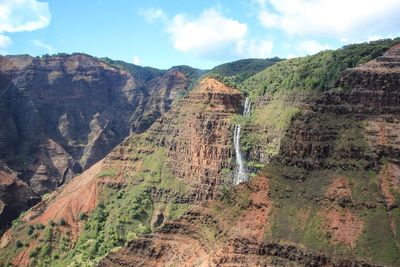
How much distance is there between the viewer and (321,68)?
146 metres

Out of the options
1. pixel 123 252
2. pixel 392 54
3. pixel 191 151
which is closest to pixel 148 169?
pixel 191 151

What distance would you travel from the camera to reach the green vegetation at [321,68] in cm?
13651

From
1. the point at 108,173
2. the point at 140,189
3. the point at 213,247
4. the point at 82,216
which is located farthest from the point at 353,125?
the point at 108,173

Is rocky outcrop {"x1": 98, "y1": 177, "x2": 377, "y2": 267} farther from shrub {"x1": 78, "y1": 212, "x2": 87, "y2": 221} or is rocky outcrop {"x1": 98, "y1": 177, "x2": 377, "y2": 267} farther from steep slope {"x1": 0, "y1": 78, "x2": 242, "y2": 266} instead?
shrub {"x1": 78, "y1": 212, "x2": 87, "y2": 221}

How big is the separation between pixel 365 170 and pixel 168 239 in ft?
A: 98.9

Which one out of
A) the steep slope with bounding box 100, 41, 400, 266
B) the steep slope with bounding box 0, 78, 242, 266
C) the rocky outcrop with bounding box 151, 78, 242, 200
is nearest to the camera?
the steep slope with bounding box 100, 41, 400, 266

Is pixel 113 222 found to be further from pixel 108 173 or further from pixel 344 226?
pixel 344 226

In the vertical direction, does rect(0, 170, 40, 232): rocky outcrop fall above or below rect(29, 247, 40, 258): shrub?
above

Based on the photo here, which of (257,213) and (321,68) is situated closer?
(257,213)

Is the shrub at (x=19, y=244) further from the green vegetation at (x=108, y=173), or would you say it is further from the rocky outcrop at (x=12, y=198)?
the green vegetation at (x=108, y=173)

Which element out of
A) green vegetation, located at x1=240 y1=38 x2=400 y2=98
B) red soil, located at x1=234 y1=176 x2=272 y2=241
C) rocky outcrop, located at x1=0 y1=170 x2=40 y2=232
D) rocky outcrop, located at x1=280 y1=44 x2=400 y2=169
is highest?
green vegetation, located at x1=240 y1=38 x2=400 y2=98

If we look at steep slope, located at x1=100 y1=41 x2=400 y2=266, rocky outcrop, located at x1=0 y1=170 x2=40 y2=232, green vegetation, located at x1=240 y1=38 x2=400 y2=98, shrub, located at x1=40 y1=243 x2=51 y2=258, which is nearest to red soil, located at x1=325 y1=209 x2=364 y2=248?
steep slope, located at x1=100 y1=41 x2=400 y2=266

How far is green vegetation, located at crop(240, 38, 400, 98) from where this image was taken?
13651 centimetres

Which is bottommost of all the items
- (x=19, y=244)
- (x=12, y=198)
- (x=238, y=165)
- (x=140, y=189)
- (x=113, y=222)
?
(x=19, y=244)
